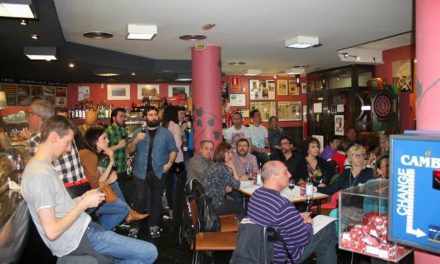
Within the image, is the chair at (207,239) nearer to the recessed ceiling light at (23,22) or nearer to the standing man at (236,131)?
the recessed ceiling light at (23,22)

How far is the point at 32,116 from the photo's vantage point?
12.2 ft

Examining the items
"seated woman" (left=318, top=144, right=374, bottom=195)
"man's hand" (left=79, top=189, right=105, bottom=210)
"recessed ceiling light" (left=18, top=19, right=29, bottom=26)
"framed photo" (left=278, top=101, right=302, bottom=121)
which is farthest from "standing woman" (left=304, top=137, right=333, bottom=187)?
"framed photo" (left=278, top=101, right=302, bottom=121)

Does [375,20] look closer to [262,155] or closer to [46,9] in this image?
[262,155]

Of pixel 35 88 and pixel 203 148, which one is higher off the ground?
pixel 35 88

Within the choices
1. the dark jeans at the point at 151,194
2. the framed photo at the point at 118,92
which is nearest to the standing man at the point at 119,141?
the dark jeans at the point at 151,194

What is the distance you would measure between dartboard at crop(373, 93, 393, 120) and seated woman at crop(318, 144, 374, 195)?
406cm

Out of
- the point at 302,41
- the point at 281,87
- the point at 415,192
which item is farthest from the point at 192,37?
the point at 281,87

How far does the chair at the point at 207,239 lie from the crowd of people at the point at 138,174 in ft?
1.78

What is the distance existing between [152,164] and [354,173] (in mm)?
2552

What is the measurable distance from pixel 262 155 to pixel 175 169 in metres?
1.96

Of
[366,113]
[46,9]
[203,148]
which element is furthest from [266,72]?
[46,9]

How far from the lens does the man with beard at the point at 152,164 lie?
5.05 metres

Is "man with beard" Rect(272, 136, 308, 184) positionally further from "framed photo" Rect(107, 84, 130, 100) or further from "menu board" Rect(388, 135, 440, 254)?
"framed photo" Rect(107, 84, 130, 100)

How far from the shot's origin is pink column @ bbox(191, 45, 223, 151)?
630 cm
